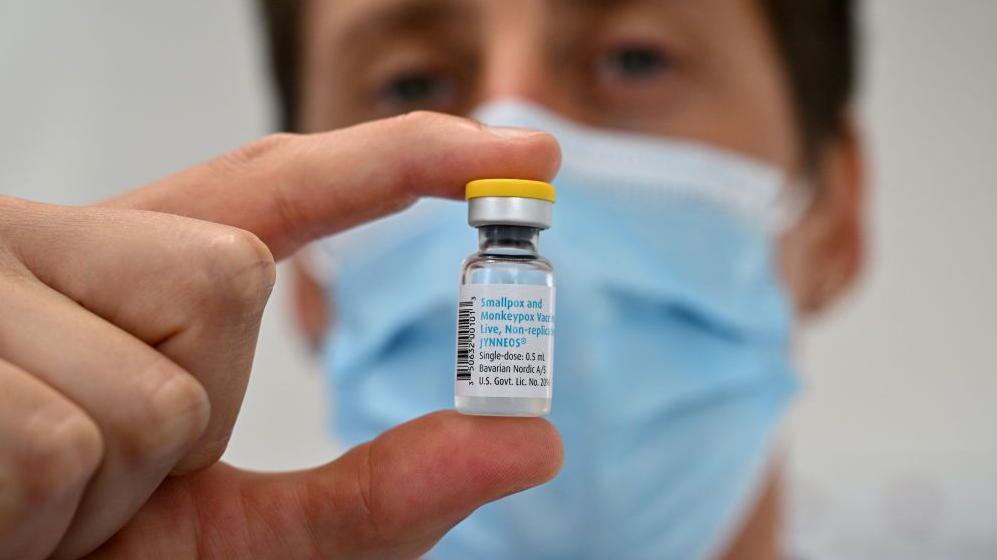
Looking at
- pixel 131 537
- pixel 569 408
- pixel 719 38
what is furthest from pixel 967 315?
pixel 131 537

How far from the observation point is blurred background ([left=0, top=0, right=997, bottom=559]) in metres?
2.38

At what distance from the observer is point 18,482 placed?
21.6 inches

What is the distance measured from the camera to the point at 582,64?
5.01ft

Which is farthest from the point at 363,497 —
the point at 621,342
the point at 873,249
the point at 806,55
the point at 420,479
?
the point at 873,249

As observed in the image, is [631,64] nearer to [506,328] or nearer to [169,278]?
[506,328]

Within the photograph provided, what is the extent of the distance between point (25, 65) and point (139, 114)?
0.30 meters

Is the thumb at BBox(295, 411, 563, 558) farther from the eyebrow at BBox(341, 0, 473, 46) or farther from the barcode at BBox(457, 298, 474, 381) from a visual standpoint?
the eyebrow at BBox(341, 0, 473, 46)

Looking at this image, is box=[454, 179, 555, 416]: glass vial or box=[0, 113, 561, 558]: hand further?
box=[454, 179, 555, 416]: glass vial

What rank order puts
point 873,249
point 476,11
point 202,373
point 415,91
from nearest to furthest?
point 202,373
point 476,11
point 415,91
point 873,249

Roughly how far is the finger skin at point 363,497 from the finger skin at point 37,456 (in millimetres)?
145

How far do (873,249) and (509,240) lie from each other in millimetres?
1978

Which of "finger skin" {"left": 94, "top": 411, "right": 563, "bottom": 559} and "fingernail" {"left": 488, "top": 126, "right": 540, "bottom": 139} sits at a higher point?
"fingernail" {"left": 488, "top": 126, "right": 540, "bottom": 139}

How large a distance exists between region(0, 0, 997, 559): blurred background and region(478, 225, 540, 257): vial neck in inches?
67.6

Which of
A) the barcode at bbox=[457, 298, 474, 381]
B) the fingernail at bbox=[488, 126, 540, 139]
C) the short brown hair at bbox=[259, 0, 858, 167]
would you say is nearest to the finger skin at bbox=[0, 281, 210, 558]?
the barcode at bbox=[457, 298, 474, 381]
